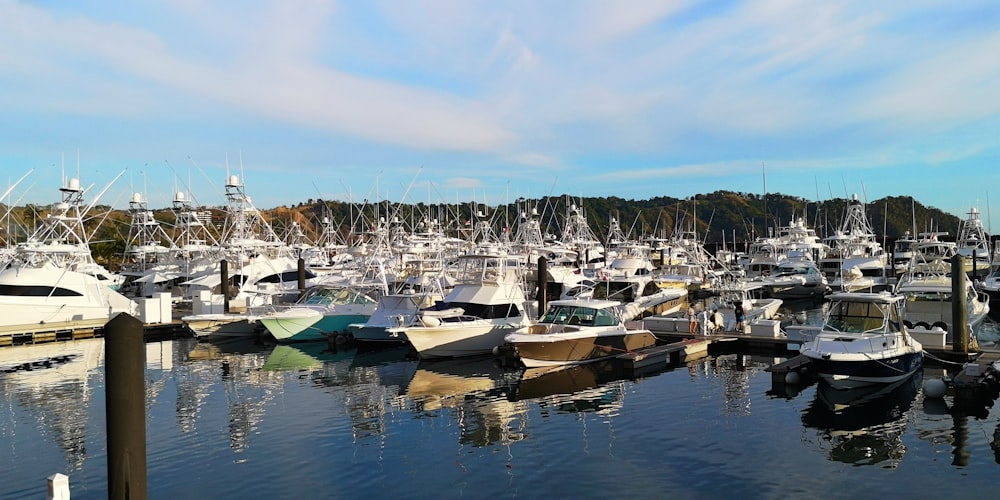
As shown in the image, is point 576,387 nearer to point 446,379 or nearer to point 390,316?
point 446,379

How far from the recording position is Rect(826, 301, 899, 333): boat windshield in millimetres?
20839

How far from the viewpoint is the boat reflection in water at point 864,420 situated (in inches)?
595

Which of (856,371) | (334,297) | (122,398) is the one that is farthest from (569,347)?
(122,398)

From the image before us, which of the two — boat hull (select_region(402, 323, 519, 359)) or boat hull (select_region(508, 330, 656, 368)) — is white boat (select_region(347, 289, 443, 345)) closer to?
boat hull (select_region(402, 323, 519, 359))

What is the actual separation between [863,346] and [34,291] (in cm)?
3786

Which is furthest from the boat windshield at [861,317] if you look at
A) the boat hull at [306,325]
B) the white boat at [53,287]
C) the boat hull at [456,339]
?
the white boat at [53,287]

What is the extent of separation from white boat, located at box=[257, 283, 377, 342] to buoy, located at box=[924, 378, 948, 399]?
2403 centimetres

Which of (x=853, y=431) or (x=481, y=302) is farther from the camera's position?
(x=481, y=302)

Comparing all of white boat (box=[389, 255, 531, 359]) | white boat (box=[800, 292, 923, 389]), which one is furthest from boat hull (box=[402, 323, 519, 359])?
white boat (box=[800, 292, 923, 389])

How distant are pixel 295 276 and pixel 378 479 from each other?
37732mm

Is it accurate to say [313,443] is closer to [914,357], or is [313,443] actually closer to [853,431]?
[853,431]

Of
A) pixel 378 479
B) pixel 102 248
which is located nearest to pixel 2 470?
pixel 378 479

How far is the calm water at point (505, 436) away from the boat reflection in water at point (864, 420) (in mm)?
72

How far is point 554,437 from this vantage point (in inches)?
655
